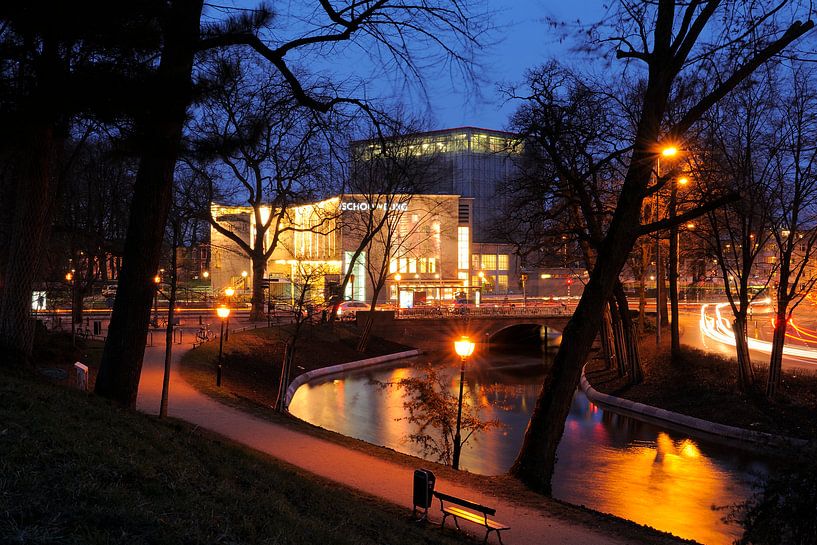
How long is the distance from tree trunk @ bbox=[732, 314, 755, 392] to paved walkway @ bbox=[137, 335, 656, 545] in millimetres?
15591

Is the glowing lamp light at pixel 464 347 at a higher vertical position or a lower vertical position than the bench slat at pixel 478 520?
higher

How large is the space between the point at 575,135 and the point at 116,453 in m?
13.0

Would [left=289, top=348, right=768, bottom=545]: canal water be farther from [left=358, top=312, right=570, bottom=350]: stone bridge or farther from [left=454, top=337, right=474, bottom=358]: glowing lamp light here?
[left=358, top=312, right=570, bottom=350]: stone bridge

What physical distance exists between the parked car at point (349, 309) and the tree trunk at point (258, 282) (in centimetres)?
638

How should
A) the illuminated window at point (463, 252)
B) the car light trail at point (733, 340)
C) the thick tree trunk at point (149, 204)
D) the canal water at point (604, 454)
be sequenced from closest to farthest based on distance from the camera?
the thick tree trunk at point (149, 204) < the canal water at point (604, 454) < the car light trail at point (733, 340) < the illuminated window at point (463, 252)

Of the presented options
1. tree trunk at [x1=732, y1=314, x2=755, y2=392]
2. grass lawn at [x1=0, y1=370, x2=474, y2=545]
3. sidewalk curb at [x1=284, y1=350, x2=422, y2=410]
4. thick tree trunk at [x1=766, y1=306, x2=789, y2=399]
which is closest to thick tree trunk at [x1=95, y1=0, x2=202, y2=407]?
grass lawn at [x1=0, y1=370, x2=474, y2=545]

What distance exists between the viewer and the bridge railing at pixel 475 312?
52438 millimetres

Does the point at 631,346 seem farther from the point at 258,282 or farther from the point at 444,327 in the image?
the point at 258,282

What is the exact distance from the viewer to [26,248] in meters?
14.4

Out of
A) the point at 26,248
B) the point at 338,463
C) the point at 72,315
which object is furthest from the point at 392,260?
the point at 26,248

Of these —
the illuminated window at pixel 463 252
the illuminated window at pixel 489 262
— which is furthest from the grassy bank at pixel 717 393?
the illuminated window at pixel 489 262

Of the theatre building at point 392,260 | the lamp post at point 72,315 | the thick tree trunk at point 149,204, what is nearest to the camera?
the thick tree trunk at point 149,204

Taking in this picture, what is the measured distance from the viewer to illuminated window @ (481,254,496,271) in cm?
8444

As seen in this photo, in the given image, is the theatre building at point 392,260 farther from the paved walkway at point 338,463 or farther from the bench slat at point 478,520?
the bench slat at point 478,520
